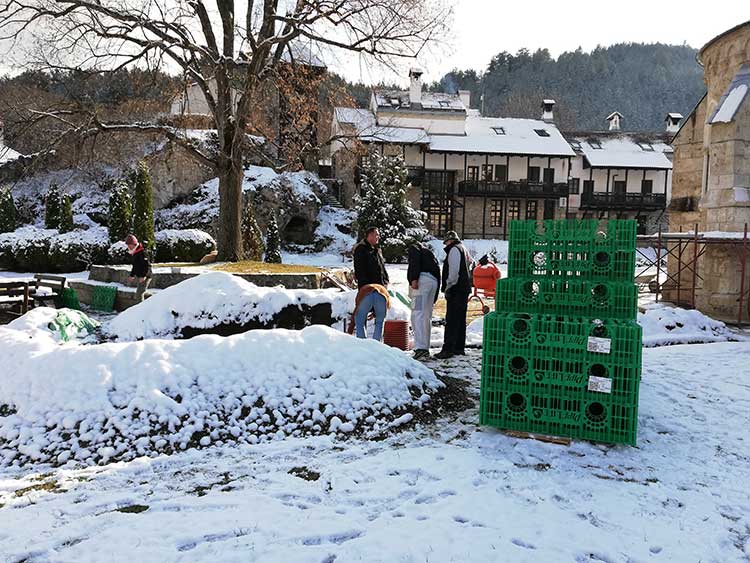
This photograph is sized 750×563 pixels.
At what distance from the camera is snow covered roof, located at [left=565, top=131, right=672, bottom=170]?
43.9 metres

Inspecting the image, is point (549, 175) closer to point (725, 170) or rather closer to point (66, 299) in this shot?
point (725, 170)

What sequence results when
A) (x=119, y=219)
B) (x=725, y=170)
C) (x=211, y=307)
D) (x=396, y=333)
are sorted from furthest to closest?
(x=119, y=219)
(x=725, y=170)
(x=211, y=307)
(x=396, y=333)

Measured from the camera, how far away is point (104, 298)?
13.4m

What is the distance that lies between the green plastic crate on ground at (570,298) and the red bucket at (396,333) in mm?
3379

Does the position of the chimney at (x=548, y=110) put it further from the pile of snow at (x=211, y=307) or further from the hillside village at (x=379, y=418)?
the pile of snow at (x=211, y=307)

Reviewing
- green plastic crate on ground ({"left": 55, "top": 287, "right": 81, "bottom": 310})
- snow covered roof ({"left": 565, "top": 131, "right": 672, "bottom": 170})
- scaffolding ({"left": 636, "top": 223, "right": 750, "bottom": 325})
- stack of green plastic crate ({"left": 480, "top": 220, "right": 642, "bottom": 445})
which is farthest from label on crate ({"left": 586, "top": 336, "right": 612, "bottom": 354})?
snow covered roof ({"left": 565, "top": 131, "right": 672, "bottom": 170})

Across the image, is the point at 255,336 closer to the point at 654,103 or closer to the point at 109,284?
the point at 109,284

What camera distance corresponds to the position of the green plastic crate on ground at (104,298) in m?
13.3

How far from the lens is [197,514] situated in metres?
3.51

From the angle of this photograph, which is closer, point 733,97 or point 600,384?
point 600,384

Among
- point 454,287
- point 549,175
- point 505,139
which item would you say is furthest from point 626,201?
point 454,287

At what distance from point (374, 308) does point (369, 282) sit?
1.22 ft

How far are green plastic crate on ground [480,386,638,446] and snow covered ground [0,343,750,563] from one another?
0.14m

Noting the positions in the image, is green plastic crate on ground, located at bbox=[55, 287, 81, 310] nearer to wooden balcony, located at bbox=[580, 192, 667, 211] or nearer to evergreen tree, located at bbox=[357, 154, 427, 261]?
evergreen tree, located at bbox=[357, 154, 427, 261]
